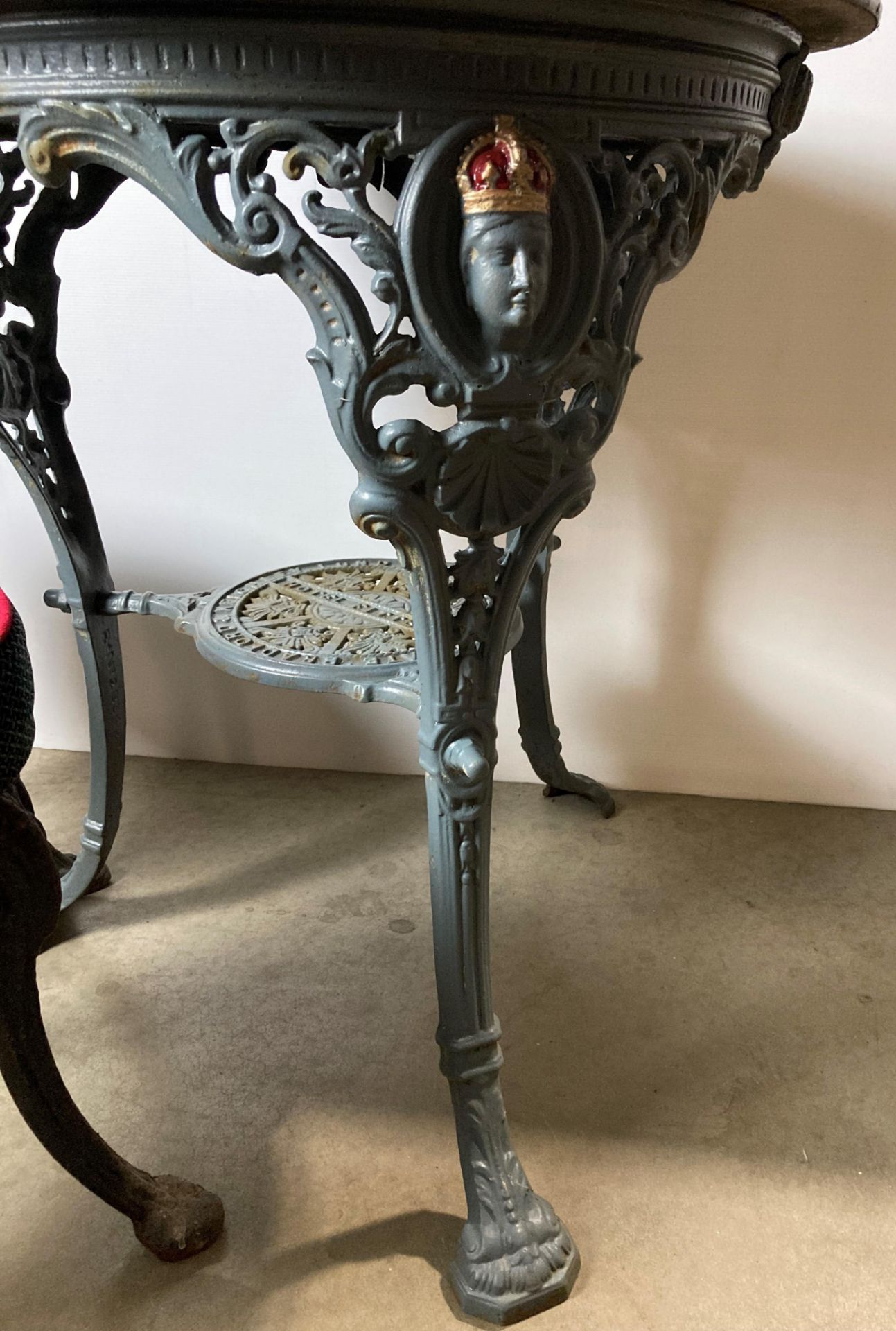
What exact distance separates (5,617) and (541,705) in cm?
108

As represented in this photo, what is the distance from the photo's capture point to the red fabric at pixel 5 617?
0.79 m

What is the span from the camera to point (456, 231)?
29.1 inches

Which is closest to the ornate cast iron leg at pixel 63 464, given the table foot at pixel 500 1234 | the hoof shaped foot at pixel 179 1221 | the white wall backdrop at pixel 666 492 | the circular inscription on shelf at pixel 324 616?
the circular inscription on shelf at pixel 324 616

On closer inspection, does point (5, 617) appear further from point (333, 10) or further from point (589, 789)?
point (589, 789)

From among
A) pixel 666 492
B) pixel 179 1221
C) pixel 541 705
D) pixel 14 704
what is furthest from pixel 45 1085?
pixel 666 492

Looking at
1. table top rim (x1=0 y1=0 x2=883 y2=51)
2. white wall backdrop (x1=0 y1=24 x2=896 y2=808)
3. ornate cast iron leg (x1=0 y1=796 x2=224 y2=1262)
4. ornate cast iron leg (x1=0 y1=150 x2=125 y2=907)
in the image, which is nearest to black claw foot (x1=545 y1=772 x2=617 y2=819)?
white wall backdrop (x1=0 y1=24 x2=896 y2=808)

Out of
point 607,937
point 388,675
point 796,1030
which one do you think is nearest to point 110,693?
point 388,675

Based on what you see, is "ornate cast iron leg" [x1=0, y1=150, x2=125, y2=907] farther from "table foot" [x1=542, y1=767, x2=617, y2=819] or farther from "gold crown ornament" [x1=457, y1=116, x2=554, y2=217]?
"table foot" [x1=542, y1=767, x2=617, y2=819]

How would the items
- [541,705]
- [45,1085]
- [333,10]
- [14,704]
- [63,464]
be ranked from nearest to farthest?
[333,10]
[14,704]
[45,1085]
[63,464]
[541,705]

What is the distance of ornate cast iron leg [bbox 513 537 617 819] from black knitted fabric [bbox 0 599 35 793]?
35.5 inches

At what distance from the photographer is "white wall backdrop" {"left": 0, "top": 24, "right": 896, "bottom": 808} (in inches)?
63.5

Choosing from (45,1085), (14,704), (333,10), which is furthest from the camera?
(45,1085)

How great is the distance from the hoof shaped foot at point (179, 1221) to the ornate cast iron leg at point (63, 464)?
43cm

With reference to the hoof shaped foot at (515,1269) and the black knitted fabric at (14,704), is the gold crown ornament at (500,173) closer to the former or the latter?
the black knitted fabric at (14,704)
